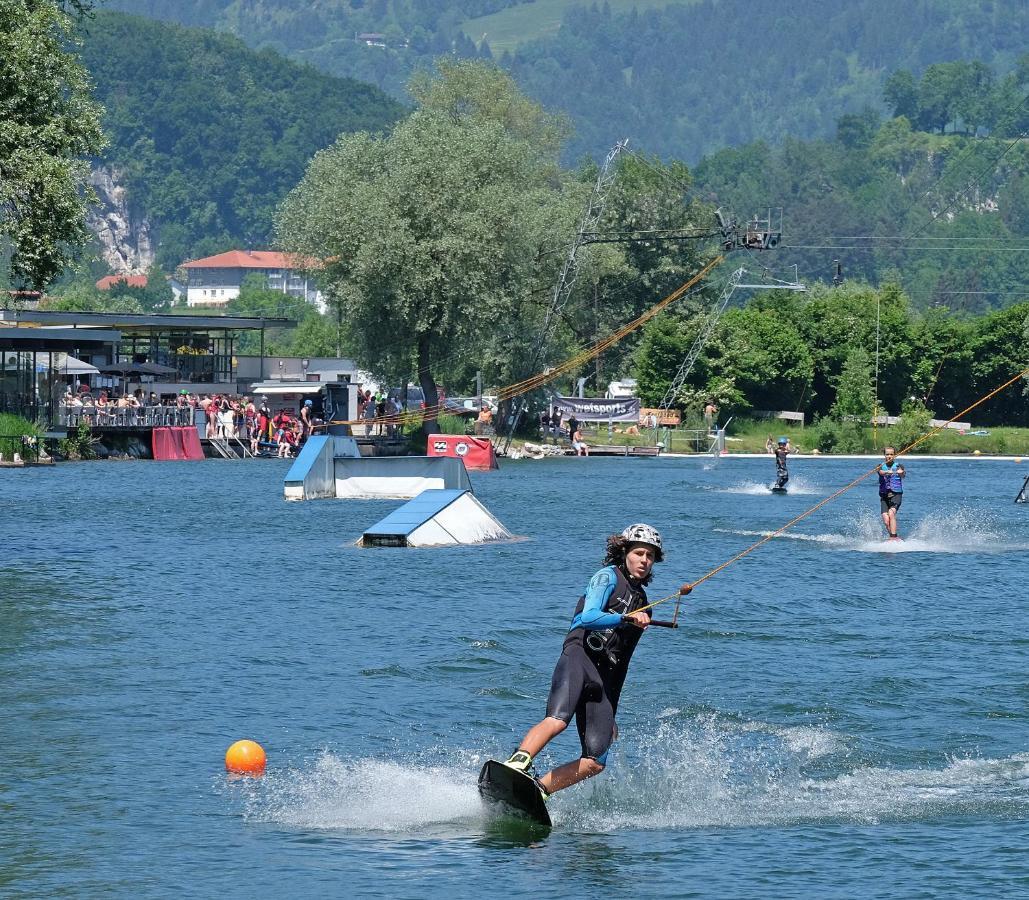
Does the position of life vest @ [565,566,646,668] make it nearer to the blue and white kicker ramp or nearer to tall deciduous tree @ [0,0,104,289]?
tall deciduous tree @ [0,0,104,289]

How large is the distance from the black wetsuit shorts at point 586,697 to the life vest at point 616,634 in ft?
0.21

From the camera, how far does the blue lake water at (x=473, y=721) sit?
14.0 m

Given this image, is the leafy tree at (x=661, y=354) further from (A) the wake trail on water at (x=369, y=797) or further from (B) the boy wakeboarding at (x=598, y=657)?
(B) the boy wakeboarding at (x=598, y=657)

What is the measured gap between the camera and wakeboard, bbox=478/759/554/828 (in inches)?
554

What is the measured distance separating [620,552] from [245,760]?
14.8 feet

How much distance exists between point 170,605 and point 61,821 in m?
13.3

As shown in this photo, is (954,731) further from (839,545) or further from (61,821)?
(839,545)

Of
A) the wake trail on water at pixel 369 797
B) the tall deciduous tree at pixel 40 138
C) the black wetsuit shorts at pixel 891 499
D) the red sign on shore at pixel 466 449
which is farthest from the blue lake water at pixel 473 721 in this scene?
the red sign on shore at pixel 466 449

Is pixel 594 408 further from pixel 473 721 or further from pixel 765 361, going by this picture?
pixel 473 721

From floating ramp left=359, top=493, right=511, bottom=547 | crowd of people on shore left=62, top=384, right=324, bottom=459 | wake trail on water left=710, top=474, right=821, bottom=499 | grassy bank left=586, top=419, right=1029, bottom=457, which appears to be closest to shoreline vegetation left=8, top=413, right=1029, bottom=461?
grassy bank left=586, top=419, right=1029, bottom=457

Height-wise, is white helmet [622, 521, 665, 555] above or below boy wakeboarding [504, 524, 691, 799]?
above

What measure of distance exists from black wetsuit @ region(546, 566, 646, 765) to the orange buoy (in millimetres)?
3659

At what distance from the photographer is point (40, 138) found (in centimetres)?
3178

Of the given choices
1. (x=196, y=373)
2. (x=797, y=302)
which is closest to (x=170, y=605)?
(x=196, y=373)
